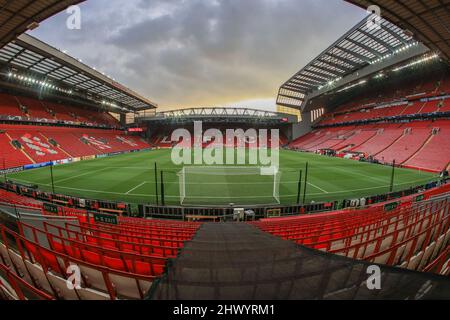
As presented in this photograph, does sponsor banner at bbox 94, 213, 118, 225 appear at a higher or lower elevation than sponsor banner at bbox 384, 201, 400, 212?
higher

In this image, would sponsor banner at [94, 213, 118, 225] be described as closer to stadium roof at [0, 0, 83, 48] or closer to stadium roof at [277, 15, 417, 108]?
stadium roof at [0, 0, 83, 48]

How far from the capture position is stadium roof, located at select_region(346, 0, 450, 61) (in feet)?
37.1

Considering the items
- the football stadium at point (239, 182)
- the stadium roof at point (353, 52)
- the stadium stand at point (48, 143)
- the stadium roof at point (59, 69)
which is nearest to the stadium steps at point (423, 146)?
the football stadium at point (239, 182)

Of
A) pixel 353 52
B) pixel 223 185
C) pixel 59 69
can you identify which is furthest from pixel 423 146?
pixel 59 69

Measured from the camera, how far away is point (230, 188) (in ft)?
67.5

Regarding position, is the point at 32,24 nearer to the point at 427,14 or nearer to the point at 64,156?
the point at 427,14

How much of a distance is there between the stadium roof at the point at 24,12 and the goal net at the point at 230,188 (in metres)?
13.6

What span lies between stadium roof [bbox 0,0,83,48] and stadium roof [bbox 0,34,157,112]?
19283 millimetres

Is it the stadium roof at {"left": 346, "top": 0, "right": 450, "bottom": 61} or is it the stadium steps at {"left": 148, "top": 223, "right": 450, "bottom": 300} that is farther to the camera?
the stadium roof at {"left": 346, "top": 0, "right": 450, "bottom": 61}

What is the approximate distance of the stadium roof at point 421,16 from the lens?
37.1 ft

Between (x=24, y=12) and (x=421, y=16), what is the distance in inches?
971

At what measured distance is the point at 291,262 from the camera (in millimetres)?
2898

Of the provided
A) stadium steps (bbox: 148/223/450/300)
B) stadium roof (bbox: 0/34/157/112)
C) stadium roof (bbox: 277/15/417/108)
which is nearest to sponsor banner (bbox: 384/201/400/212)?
stadium steps (bbox: 148/223/450/300)

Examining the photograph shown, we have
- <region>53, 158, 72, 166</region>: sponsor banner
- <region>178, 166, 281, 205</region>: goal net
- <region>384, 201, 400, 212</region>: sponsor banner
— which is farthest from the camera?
<region>53, 158, 72, 166</region>: sponsor banner
